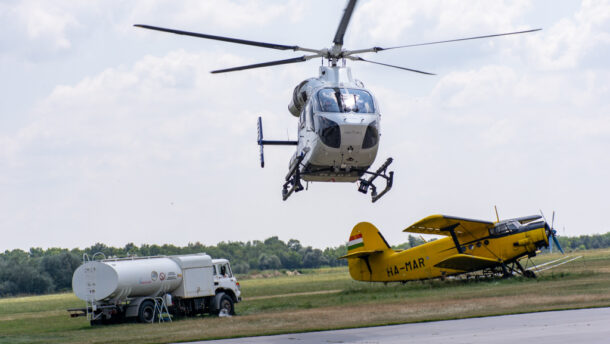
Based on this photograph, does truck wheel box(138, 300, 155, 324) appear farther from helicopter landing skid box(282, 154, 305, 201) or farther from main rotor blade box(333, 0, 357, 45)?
main rotor blade box(333, 0, 357, 45)

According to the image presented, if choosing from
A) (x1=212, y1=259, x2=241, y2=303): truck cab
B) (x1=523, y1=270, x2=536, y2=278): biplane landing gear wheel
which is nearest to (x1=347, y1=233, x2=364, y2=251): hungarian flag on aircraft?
(x1=523, y1=270, x2=536, y2=278): biplane landing gear wheel

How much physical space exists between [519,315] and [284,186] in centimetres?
826

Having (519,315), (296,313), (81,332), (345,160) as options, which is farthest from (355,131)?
(81,332)

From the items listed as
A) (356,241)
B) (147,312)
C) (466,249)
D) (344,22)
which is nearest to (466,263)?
(466,249)

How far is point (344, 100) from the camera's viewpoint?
2195 centimetres

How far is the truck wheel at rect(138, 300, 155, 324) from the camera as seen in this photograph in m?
30.2

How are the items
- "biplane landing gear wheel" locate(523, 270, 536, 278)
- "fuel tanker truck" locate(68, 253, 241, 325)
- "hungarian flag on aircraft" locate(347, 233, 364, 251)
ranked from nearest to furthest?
"fuel tanker truck" locate(68, 253, 241, 325) < "biplane landing gear wheel" locate(523, 270, 536, 278) < "hungarian flag on aircraft" locate(347, 233, 364, 251)

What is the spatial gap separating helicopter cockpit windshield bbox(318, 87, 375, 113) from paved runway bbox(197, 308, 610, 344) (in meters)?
6.13

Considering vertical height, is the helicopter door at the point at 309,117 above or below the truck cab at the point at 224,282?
above

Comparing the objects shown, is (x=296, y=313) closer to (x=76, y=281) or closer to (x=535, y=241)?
(x=76, y=281)

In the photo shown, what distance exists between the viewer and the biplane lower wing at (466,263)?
35.5 meters

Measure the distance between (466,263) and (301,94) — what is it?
15935 mm

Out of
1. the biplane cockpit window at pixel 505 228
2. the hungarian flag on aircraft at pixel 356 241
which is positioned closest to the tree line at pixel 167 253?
the hungarian flag on aircraft at pixel 356 241

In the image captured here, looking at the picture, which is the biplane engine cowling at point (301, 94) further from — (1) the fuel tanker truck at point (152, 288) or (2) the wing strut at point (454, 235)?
(2) the wing strut at point (454, 235)
